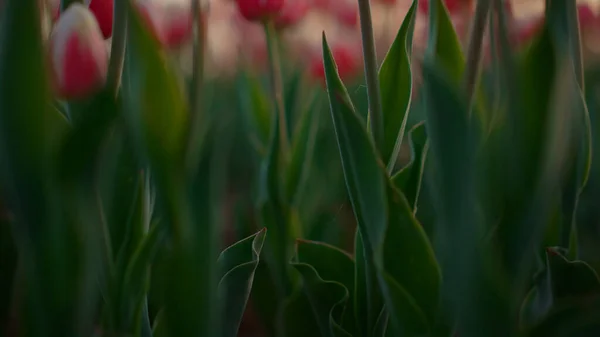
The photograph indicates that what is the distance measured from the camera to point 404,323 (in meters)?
0.39

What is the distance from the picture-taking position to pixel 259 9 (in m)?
0.59

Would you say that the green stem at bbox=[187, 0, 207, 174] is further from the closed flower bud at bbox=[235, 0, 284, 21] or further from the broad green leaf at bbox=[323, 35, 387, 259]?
the closed flower bud at bbox=[235, 0, 284, 21]

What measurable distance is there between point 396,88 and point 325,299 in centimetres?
17

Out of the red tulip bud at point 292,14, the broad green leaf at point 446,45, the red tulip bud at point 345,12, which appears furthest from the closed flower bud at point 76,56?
the red tulip bud at point 345,12

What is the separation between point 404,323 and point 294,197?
223mm

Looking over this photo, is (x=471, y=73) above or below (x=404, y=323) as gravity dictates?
above

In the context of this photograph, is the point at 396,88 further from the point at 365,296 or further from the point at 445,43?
the point at 365,296

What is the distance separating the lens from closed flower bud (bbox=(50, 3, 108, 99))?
33cm

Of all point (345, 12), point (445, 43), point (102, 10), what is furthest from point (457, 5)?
point (345, 12)

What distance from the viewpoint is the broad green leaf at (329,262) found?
0.48m

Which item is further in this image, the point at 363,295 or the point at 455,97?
the point at 363,295

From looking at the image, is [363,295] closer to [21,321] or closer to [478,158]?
[478,158]

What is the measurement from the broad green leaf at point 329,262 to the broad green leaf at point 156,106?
6.1 inches

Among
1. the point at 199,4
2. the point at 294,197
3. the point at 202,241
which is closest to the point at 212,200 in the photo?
the point at 202,241
